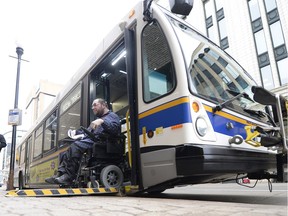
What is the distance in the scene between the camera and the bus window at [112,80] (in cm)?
459

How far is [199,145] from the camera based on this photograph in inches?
106

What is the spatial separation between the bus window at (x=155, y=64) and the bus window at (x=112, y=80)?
0.67m

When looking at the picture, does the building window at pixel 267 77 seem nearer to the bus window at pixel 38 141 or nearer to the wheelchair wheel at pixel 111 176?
the bus window at pixel 38 141

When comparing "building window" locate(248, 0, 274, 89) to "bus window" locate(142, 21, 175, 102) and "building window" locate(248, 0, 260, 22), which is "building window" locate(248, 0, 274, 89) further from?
"bus window" locate(142, 21, 175, 102)

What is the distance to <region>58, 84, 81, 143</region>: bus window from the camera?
17.4 ft

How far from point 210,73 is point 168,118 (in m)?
0.93

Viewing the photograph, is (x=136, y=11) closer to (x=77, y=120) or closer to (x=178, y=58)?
(x=178, y=58)

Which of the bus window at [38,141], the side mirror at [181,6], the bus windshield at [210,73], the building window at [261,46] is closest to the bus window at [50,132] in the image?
→ the bus window at [38,141]

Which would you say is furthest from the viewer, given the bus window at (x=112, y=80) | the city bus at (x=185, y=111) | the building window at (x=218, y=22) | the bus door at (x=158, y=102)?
the building window at (x=218, y=22)

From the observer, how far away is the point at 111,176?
391cm

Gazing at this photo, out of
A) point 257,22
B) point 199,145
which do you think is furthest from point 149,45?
point 257,22

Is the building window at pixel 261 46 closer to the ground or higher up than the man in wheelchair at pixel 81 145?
higher up

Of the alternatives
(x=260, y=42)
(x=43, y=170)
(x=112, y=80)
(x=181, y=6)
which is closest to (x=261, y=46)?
(x=260, y=42)

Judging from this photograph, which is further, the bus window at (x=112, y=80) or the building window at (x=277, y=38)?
the building window at (x=277, y=38)
